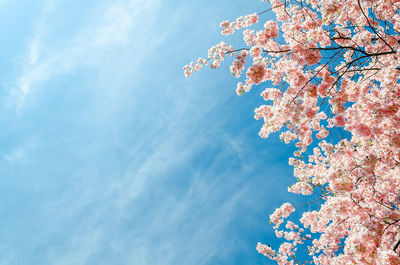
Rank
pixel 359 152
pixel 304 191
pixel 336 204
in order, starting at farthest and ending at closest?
1. pixel 304 191
2. pixel 359 152
3. pixel 336 204

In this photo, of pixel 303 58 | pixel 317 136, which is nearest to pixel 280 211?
pixel 317 136

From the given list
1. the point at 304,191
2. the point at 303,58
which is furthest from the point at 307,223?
the point at 303,58

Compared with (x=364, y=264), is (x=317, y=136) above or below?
above

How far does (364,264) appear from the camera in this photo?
5.00m

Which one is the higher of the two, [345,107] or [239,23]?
[239,23]

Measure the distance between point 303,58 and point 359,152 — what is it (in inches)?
142

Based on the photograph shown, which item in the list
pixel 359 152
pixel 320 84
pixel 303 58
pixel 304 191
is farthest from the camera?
pixel 304 191

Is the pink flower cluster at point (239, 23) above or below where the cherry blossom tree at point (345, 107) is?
above

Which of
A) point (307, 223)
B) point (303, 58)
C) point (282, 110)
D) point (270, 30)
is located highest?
point (270, 30)

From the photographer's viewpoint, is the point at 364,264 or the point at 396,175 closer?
the point at 364,264

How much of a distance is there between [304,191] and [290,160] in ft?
5.86

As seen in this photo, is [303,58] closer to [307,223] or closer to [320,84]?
[320,84]

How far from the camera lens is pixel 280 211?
10.4 metres

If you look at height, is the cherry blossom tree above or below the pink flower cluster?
below
